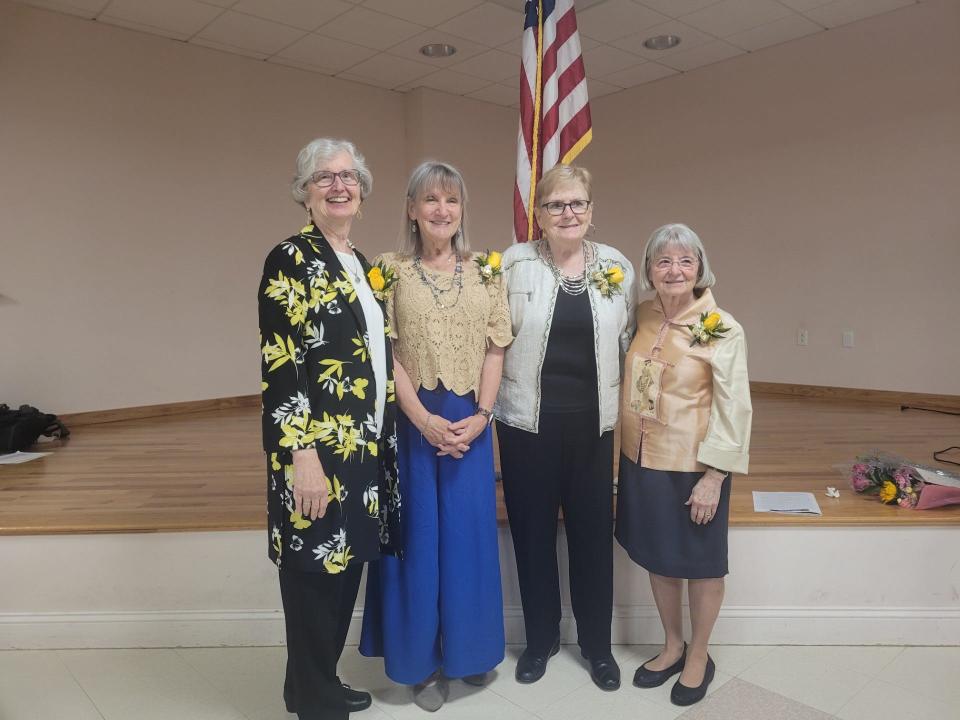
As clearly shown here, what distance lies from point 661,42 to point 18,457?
546cm

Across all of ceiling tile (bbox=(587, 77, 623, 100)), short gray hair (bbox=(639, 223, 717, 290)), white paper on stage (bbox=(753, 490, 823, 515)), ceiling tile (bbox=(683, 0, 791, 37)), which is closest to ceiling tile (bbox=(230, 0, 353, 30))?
ceiling tile (bbox=(683, 0, 791, 37))

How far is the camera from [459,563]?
2020 millimetres

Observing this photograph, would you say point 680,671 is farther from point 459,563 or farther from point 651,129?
point 651,129

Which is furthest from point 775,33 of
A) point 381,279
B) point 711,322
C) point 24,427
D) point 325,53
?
point 24,427

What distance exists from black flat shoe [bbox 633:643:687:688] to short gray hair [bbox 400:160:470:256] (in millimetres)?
1410

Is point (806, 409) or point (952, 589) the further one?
point (806, 409)

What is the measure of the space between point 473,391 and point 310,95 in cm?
520

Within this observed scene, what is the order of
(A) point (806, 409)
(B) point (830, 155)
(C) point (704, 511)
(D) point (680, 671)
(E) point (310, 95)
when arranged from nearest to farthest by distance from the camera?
1. (C) point (704, 511)
2. (D) point (680, 671)
3. (A) point (806, 409)
4. (B) point (830, 155)
5. (E) point (310, 95)

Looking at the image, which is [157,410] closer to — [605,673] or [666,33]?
[605,673]

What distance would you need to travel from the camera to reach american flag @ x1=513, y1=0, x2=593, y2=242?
3207mm

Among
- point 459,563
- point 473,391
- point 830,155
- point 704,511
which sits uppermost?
point 830,155

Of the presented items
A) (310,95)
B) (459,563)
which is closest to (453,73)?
(310,95)

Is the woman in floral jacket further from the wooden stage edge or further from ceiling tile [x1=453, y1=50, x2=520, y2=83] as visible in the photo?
ceiling tile [x1=453, y1=50, x2=520, y2=83]

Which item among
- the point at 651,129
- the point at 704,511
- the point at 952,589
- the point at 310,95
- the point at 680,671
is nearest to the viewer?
the point at 704,511
